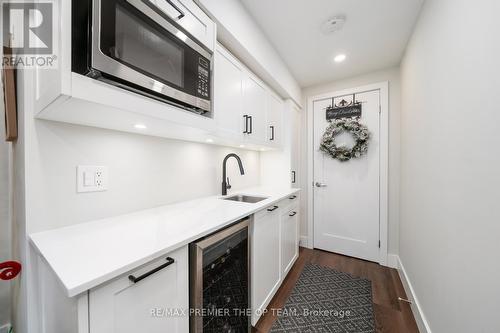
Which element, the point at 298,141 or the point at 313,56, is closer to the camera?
the point at 313,56

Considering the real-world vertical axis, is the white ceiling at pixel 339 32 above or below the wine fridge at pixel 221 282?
above

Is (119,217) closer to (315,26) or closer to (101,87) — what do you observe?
(101,87)

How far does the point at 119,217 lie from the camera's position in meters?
1.11

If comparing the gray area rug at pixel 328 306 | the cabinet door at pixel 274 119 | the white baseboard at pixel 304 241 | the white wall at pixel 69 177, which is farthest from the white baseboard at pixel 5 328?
the white baseboard at pixel 304 241

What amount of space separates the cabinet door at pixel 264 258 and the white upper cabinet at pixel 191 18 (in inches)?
46.8

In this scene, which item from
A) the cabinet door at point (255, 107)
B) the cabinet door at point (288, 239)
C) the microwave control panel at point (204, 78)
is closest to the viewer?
the microwave control panel at point (204, 78)

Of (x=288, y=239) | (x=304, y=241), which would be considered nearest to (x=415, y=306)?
(x=288, y=239)

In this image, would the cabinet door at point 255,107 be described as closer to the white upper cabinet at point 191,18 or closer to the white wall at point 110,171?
the white wall at point 110,171

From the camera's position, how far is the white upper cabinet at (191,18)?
3.07 feet

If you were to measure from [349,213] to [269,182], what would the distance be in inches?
46.9

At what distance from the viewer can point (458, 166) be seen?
3.15ft

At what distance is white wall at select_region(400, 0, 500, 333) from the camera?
2.39ft

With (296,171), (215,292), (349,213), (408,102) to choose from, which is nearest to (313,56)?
(408,102)

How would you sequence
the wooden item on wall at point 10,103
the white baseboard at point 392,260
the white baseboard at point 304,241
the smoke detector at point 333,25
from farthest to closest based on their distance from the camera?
the white baseboard at point 304,241 < the white baseboard at point 392,260 < the smoke detector at point 333,25 < the wooden item on wall at point 10,103
